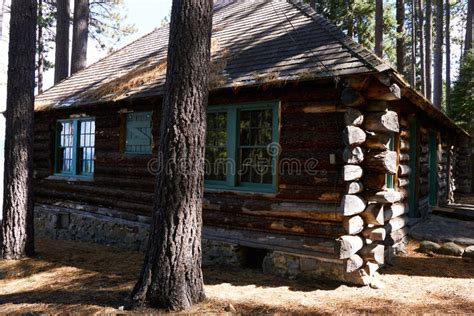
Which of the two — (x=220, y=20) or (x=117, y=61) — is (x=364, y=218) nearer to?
(x=220, y=20)

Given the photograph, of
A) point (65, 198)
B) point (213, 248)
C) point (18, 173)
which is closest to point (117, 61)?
point (65, 198)

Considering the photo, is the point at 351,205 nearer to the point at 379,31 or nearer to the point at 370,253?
the point at 370,253

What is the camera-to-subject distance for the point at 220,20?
11008 millimetres

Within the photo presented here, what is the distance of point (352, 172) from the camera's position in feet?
19.6

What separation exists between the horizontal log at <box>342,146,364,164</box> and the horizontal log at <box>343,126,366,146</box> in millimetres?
80

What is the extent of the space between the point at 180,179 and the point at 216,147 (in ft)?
9.58

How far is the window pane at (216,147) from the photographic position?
7.75 meters

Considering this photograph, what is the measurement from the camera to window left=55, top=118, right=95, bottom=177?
10539mm

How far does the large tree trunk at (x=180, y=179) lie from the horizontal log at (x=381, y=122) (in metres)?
2.70

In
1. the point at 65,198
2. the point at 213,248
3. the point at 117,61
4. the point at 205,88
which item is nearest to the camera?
the point at 205,88

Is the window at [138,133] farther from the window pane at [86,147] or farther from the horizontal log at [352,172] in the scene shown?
the horizontal log at [352,172]

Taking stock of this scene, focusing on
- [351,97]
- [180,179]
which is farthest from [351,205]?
[180,179]

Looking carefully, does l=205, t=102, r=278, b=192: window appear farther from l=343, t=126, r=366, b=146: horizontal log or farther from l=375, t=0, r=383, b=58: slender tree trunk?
l=375, t=0, r=383, b=58: slender tree trunk

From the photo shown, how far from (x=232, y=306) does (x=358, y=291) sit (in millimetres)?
1992
